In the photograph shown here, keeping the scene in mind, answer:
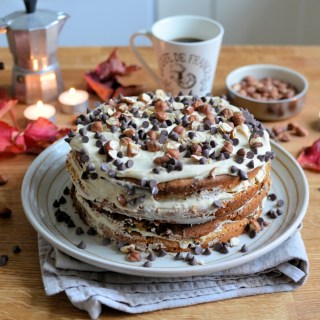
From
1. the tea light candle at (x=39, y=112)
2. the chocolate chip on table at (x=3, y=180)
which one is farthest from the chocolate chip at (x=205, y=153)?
the tea light candle at (x=39, y=112)

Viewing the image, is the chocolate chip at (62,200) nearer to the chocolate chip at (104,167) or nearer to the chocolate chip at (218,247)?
the chocolate chip at (104,167)

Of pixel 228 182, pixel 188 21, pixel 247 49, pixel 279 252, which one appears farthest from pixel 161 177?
pixel 247 49

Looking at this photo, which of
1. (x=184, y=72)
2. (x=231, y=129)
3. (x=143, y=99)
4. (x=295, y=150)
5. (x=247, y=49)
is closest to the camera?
(x=231, y=129)

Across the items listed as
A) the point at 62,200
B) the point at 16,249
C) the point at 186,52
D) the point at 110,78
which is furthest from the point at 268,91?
the point at 16,249

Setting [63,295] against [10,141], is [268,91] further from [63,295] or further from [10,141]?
[63,295]

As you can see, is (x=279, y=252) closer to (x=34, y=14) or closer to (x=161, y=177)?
(x=161, y=177)

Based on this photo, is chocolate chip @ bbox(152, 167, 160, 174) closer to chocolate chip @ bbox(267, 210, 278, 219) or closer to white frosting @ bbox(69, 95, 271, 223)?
white frosting @ bbox(69, 95, 271, 223)

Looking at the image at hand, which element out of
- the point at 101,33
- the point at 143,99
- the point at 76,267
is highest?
the point at 143,99

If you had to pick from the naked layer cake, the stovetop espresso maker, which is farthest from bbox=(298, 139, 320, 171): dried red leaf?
the stovetop espresso maker
